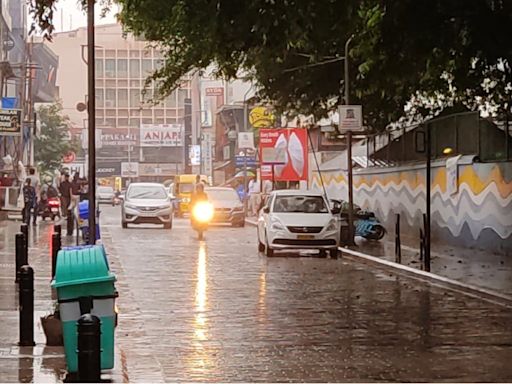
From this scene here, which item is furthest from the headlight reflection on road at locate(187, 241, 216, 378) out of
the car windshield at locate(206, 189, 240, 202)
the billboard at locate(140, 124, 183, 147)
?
the billboard at locate(140, 124, 183, 147)

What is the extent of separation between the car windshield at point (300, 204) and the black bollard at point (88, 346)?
1964cm

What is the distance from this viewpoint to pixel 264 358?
11.4m

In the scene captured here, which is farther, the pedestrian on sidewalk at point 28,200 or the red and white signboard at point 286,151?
the red and white signboard at point 286,151

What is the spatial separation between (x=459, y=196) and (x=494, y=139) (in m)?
2.51

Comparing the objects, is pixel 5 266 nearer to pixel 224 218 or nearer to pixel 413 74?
pixel 413 74

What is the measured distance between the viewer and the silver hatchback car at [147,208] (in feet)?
133

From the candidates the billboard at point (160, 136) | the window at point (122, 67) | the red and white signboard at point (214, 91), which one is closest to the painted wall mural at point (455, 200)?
the red and white signboard at point (214, 91)

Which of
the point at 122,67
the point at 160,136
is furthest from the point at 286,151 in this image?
the point at 122,67

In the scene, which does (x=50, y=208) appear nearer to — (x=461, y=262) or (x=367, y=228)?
(x=367, y=228)

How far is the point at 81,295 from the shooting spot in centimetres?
980

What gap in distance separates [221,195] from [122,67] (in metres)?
86.8

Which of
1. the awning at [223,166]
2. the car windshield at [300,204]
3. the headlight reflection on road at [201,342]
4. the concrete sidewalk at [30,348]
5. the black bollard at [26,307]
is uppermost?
the awning at [223,166]

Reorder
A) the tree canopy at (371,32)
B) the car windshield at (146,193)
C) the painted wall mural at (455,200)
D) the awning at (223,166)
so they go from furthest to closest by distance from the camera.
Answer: the awning at (223,166)
the car windshield at (146,193)
the painted wall mural at (455,200)
the tree canopy at (371,32)

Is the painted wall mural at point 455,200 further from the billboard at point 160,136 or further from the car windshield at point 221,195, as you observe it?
the billboard at point 160,136
